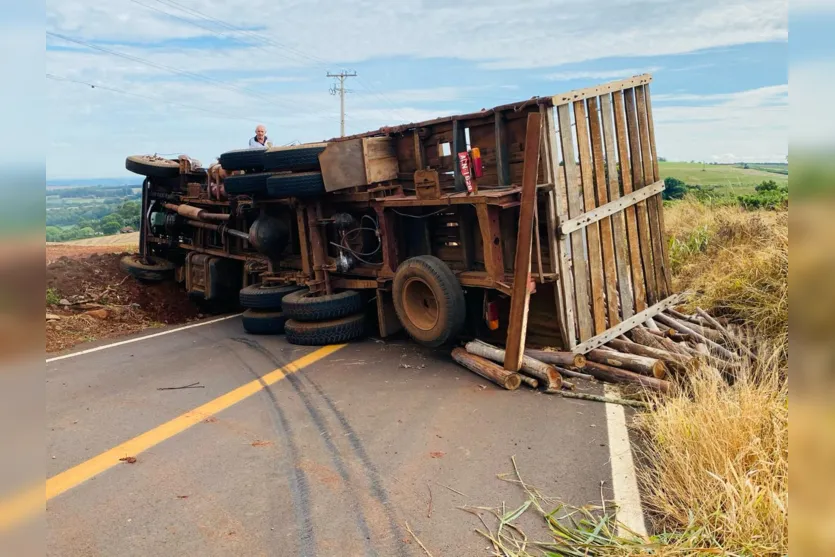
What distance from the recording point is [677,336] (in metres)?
6.98

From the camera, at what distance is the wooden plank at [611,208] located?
630 centimetres

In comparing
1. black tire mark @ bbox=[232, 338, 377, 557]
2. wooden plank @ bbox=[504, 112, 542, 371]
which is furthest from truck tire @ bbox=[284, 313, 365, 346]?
wooden plank @ bbox=[504, 112, 542, 371]

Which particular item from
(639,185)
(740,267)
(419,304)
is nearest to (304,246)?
(419,304)

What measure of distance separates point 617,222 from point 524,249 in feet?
5.38

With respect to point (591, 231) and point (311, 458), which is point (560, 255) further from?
point (311, 458)

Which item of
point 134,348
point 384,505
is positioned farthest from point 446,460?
point 134,348

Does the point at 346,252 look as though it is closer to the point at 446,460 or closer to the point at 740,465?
the point at 446,460

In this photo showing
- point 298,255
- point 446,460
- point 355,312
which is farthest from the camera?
point 298,255

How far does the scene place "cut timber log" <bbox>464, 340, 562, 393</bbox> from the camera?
225 inches

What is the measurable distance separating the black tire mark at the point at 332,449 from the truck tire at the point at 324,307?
64 cm

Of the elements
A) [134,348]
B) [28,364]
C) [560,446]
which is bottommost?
[560,446]

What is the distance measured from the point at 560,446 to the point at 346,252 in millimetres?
4574

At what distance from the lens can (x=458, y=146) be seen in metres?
7.06

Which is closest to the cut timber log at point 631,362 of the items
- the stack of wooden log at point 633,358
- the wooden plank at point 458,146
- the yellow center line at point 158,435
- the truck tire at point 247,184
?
the stack of wooden log at point 633,358
